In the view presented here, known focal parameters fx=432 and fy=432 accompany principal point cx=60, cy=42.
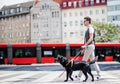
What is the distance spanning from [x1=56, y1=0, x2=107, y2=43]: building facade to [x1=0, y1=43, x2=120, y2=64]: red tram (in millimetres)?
53326

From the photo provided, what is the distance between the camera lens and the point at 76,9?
362ft

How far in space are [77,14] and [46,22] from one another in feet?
27.6

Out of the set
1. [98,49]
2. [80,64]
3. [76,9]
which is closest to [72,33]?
[76,9]

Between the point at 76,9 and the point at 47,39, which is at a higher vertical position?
the point at 76,9

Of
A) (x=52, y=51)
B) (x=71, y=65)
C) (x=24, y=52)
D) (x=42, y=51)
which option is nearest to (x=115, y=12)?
(x=52, y=51)

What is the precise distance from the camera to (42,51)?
53.4m

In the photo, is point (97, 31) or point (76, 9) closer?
point (97, 31)

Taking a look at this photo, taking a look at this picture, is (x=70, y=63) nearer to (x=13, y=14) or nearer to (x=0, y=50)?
(x=0, y=50)

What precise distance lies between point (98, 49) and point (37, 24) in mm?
61160

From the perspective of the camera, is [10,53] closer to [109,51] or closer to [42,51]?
[42,51]

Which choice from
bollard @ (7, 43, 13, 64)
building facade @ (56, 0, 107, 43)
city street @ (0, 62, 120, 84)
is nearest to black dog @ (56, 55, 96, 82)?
city street @ (0, 62, 120, 84)

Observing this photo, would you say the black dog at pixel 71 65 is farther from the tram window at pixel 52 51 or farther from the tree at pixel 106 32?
the tree at pixel 106 32

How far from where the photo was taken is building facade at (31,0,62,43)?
11006 cm

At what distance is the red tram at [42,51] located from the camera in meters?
52.8
